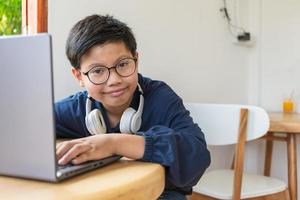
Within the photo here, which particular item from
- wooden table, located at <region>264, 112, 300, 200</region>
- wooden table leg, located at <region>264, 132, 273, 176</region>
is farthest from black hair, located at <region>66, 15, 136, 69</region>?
wooden table leg, located at <region>264, 132, 273, 176</region>

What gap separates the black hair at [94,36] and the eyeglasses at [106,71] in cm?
5

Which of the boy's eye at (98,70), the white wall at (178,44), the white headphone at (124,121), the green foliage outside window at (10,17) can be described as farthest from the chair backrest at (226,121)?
the green foliage outside window at (10,17)

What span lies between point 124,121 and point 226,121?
0.59 meters

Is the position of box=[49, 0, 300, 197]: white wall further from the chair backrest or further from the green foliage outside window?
the chair backrest

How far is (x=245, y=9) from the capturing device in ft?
7.73

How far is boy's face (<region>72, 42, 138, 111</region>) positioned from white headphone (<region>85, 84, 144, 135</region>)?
1.5 inches

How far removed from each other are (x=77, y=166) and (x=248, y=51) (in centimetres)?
199

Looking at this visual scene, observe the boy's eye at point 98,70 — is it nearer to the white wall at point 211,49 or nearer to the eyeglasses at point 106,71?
the eyeglasses at point 106,71

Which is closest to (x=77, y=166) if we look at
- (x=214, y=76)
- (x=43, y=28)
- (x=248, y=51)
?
(x=43, y=28)

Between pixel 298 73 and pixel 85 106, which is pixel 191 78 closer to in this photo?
pixel 298 73

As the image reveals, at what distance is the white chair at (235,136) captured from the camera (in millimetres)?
1331

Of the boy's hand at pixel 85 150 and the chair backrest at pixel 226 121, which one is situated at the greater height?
the boy's hand at pixel 85 150

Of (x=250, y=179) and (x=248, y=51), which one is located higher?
(x=248, y=51)

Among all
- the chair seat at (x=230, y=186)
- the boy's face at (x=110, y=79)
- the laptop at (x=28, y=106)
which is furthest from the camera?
the chair seat at (x=230, y=186)
